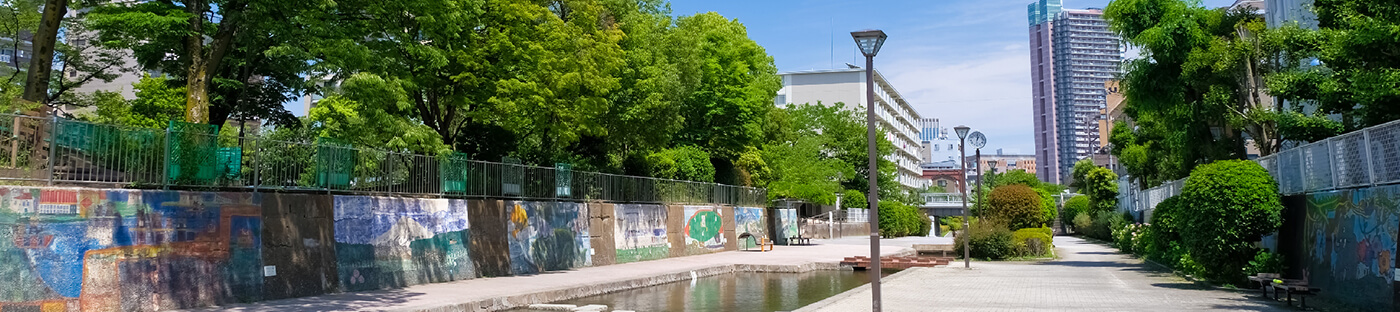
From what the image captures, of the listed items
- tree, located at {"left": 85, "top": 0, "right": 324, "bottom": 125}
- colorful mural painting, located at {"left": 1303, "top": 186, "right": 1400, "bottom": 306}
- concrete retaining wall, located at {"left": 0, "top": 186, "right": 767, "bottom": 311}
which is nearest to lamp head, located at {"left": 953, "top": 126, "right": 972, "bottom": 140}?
colorful mural painting, located at {"left": 1303, "top": 186, "right": 1400, "bottom": 306}

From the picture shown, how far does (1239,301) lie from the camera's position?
1487cm

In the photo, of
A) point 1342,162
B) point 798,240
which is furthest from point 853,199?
point 1342,162

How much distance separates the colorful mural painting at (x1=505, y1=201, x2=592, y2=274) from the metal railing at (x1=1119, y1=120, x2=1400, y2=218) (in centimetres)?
1744

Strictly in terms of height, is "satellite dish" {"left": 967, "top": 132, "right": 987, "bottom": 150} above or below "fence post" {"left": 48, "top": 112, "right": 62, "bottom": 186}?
above

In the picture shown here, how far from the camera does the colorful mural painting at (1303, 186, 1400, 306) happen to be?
12.1 metres

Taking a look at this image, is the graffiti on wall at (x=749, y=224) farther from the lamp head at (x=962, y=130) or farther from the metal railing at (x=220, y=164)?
the metal railing at (x=220, y=164)

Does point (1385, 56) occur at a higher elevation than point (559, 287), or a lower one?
higher

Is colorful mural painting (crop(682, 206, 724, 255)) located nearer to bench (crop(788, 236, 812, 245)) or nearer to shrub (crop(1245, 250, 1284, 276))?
bench (crop(788, 236, 812, 245))

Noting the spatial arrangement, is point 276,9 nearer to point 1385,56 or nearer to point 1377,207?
point 1377,207

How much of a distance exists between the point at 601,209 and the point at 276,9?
539 inches

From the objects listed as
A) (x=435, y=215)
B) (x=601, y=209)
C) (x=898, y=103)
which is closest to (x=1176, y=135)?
(x=601, y=209)

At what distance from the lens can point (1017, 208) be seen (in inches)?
1369

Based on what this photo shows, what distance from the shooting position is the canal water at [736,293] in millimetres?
16812

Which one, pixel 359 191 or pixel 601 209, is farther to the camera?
pixel 601 209
